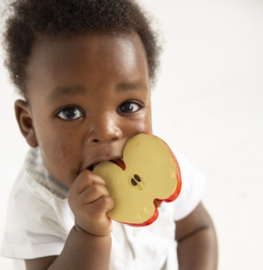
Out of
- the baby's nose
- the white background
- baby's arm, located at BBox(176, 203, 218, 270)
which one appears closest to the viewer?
the baby's nose

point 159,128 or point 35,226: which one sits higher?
point 159,128

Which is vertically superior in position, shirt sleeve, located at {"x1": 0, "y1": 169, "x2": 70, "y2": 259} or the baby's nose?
the baby's nose

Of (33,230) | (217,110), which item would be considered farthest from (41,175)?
(217,110)

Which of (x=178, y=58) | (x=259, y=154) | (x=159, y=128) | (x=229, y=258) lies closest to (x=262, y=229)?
(x=229, y=258)

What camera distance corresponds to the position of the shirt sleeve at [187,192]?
0.72 m

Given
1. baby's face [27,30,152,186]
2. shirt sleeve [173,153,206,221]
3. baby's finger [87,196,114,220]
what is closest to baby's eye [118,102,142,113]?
baby's face [27,30,152,186]

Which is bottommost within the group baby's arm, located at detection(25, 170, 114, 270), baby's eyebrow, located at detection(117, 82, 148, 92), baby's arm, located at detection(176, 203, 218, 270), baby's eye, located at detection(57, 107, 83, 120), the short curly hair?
baby's arm, located at detection(25, 170, 114, 270)

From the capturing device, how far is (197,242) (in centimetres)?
73

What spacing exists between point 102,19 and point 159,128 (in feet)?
2.02

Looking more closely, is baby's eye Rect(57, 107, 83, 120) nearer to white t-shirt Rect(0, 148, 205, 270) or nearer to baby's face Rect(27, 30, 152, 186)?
baby's face Rect(27, 30, 152, 186)

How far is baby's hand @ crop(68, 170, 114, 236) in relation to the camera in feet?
1.64

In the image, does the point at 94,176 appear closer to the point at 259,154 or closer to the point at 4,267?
the point at 4,267

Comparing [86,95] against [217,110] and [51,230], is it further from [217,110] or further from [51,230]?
[217,110]

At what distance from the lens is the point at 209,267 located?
0.70 meters
